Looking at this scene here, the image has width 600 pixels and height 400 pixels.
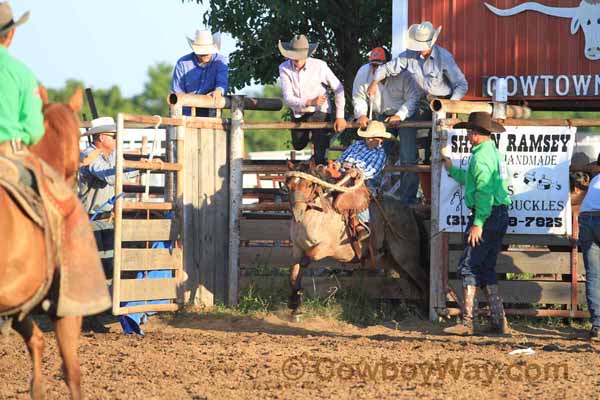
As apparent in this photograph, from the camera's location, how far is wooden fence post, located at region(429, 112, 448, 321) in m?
11.3

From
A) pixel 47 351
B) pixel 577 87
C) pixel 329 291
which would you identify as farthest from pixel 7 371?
pixel 577 87

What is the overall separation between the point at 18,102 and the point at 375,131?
5688mm

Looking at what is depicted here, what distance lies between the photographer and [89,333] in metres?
11.0

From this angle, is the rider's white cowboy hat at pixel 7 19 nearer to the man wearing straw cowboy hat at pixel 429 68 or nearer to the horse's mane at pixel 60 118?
the horse's mane at pixel 60 118

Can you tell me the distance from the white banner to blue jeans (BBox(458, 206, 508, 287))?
0.68 metres

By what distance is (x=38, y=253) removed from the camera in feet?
19.8

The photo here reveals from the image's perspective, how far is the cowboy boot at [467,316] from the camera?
10227 mm

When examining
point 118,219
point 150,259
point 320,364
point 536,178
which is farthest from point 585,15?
point 320,364

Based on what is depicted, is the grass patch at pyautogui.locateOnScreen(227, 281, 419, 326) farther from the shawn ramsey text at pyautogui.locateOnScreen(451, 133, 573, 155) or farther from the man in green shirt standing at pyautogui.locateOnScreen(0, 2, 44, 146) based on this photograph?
the man in green shirt standing at pyautogui.locateOnScreen(0, 2, 44, 146)

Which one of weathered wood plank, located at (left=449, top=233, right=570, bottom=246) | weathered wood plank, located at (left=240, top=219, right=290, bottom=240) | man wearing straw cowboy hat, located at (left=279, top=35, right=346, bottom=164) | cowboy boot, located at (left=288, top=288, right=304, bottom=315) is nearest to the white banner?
weathered wood plank, located at (left=449, top=233, right=570, bottom=246)

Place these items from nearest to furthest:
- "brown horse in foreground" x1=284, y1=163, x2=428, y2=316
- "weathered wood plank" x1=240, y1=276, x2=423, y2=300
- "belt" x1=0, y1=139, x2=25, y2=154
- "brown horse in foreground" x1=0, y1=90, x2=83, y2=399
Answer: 1. "brown horse in foreground" x1=0, y1=90, x2=83, y2=399
2. "belt" x1=0, y1=139, x2=25, y2=154
3. "brown horse in foreground" x1=284, y1=163, x2=428, y2=316
4. "weathered wood plank" x1=240, y1=276, x2=423, y2=300

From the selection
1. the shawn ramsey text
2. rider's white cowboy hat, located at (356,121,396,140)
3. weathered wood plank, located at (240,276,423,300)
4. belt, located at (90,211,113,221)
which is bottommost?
weathered wood plank, located at (240,276,423,300)

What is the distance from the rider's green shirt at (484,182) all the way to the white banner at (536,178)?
0.76m

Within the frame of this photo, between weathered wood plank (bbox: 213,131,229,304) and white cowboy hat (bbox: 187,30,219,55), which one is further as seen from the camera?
white cowboy hat (bbox: 187,30,219,55)
